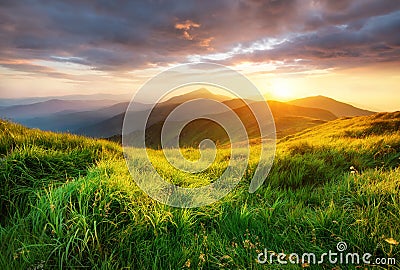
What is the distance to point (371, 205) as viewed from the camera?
4.21 m

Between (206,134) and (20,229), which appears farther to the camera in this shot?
(206,134)

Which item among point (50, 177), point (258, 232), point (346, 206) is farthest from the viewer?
point (50, 177)

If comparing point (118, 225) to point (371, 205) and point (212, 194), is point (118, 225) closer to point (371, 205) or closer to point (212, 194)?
point (212, 194)

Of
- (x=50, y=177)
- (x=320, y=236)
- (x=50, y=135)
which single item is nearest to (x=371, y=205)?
(x=320, y=236)

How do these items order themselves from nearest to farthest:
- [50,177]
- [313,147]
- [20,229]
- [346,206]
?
1. [20,229]
2. [346,206]
3. [50,177]
4. [313,147]

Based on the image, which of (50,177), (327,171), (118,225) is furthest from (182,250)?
(327,171)

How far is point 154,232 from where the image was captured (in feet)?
12.8

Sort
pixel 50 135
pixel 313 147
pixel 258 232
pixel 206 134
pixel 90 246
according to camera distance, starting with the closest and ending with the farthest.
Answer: pixel 90 246, pixel 258 232, pixel 50 135, pixel 313 147, pixel 206 134

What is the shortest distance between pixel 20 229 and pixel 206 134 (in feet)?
428

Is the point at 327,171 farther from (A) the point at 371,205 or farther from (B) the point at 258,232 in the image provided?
(B) the point at 258,232

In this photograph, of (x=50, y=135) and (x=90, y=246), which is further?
(x=50, y=135)

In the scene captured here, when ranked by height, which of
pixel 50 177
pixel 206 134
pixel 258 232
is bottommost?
pixel 206 134

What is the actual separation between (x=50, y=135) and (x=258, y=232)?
644 cm

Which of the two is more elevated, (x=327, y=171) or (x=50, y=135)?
(x=50, y=135)
